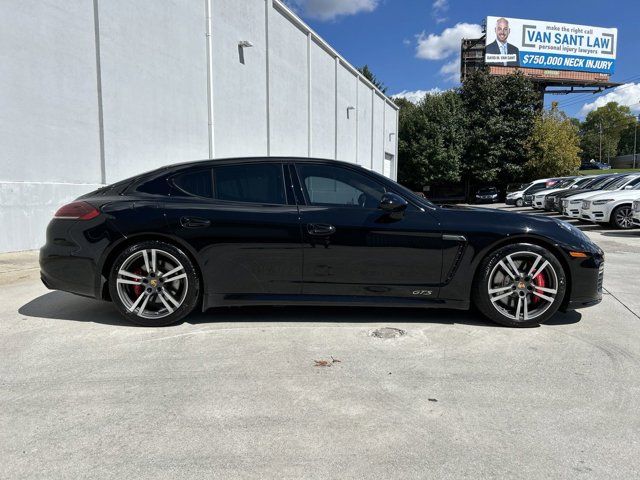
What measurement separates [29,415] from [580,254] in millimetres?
4268

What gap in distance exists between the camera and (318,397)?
9.37 feet

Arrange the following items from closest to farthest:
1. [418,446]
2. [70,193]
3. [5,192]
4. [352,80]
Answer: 1. [418,446]
2. [5,192]
3. [70,193]
4. [352,80]

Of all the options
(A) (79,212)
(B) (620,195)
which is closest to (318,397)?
(A) (79,212)

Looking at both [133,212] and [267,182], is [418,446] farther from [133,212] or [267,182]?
[133,212]

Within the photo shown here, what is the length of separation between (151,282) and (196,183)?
3.18 ft

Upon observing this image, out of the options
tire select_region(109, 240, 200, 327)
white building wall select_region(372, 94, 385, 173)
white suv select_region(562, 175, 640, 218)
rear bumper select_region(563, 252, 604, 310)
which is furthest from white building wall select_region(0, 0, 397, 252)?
white building wall select_region(372, 94, 385, 173)

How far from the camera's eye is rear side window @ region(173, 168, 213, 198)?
4.19 metres

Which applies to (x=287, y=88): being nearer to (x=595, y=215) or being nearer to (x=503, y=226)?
(x=595, y=215)

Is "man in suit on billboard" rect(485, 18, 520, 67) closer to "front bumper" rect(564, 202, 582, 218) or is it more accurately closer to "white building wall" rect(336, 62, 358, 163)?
"white building wall" rect(336, 62, 358, 163)

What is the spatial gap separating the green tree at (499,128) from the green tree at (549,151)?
0.62 metres

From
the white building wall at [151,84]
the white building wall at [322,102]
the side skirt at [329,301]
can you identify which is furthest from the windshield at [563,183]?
the side skirt at [329,301]

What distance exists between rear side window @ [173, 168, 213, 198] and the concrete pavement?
120 cm

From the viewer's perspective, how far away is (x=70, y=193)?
9.05 metres

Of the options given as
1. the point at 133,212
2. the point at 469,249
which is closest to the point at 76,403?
the point at 133,212
